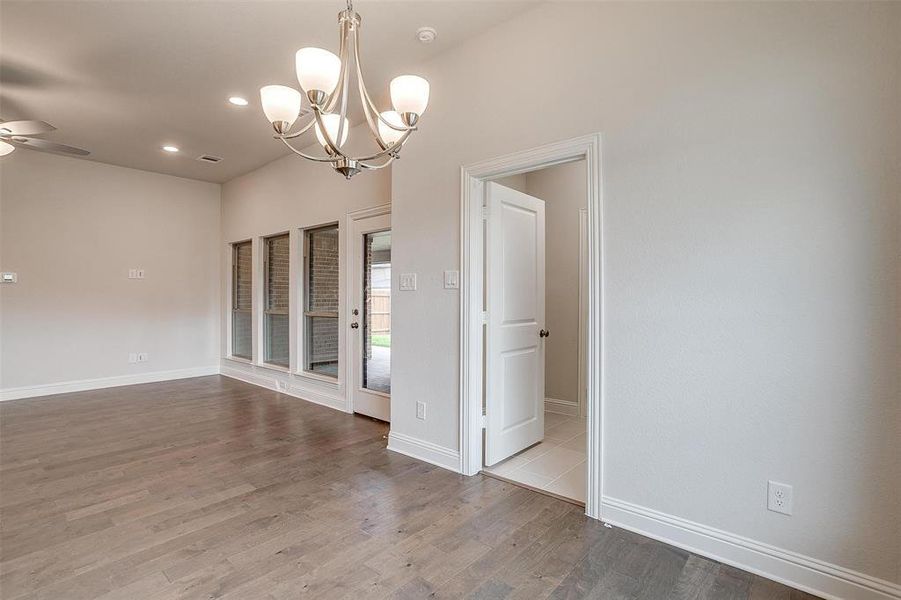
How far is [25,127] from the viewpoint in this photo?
3.10 meters

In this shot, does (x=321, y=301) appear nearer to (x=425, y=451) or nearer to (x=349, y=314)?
(x=349, y=314)

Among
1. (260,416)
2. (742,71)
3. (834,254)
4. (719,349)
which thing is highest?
(742,71)

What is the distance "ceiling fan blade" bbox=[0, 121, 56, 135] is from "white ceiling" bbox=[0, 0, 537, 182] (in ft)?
1.65

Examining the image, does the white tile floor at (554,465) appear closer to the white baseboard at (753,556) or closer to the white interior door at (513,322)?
the white interior door at (513,322)

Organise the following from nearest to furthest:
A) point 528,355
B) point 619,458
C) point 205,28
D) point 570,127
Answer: point 619,458
point 570,127
point 205,28
point 528,355

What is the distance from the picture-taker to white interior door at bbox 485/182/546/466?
3.07 metres

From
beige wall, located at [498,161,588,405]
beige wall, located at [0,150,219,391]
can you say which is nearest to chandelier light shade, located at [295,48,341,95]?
beige wall, located at [498,161,588,405]

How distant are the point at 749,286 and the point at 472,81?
2.11 meters

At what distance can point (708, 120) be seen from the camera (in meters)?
2.04

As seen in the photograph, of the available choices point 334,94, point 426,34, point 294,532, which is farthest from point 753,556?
point 426,34

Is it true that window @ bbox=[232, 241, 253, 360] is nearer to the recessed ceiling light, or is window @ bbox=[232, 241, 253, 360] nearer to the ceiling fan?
the ceiling fan

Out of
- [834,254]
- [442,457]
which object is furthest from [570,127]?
[442,457]

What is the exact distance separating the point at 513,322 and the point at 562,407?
1695 millimetres

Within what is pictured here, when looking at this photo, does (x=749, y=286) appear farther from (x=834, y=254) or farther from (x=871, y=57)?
(x=871, y=57)
